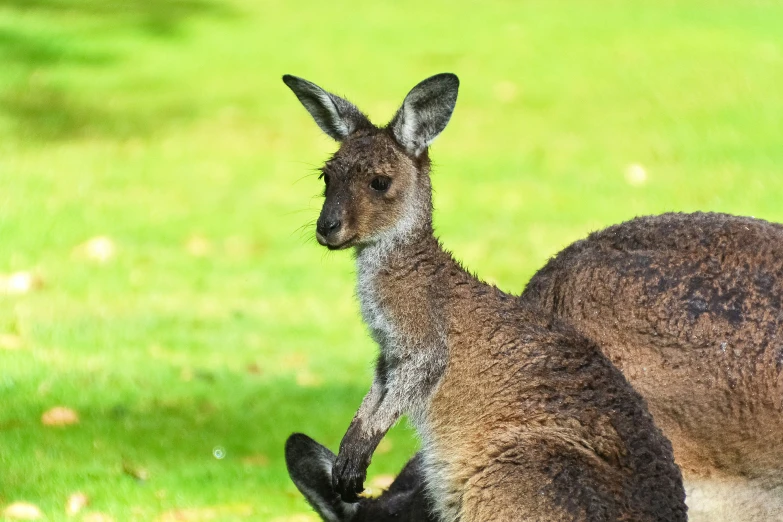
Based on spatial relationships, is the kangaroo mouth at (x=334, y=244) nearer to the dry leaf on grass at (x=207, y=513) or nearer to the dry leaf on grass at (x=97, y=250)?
the dry leaf on grass at (x=207, y=513)

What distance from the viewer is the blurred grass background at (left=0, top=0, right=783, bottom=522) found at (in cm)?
703

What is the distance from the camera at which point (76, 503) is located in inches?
228

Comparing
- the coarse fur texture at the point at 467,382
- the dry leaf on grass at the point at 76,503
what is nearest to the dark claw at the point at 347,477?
the coarse fur texture at the point at 467,382

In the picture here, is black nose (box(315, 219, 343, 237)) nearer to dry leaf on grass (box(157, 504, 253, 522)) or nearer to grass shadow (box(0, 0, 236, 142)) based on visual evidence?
dry leaf on grass (box(157, 504, 253, 522))

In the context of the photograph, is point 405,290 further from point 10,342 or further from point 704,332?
point 10,342

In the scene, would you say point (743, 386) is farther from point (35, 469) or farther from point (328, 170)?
point (35, 469)

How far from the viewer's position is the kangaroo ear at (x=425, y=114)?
4.70 m

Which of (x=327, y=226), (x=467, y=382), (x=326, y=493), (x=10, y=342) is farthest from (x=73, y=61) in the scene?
(x=467, y=382)

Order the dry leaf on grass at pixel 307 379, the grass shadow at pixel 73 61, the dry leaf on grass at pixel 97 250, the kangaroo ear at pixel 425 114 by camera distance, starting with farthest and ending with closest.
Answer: the grass shadow at pixel 73 61 < the dry leaf on grass at pixel 97 250 < the dry leaf on grass at pixel 307 379 < the kangaroo ear at pixel 425 114

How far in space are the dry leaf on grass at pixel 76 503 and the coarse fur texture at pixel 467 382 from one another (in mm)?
1479

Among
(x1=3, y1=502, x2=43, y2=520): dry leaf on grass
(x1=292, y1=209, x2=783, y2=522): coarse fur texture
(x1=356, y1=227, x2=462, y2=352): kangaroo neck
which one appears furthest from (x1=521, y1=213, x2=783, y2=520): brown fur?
(x1=3, y1=502, x2=43, y2=520): dry leaf on grass

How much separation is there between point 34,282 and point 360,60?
25.7 feet

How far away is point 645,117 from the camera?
50.4 feet

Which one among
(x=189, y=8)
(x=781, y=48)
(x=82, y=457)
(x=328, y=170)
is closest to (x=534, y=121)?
(x=781, y=48)
